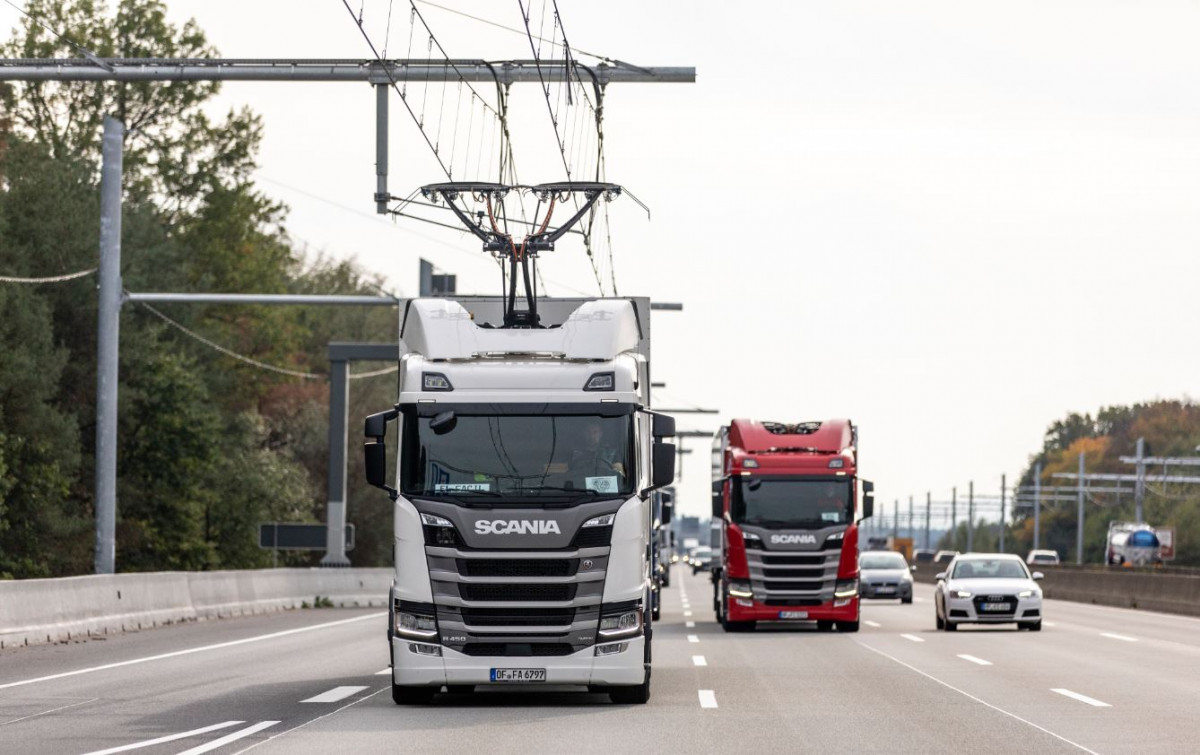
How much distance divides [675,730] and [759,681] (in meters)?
5.68

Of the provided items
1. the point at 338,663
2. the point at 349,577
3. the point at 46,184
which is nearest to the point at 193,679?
the point at 338,663

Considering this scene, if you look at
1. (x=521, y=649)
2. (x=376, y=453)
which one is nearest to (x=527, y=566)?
(x=521, y=649)

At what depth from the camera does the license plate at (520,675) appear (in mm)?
15867

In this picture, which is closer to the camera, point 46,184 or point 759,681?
point 759,681

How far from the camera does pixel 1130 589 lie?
5150 centimetres

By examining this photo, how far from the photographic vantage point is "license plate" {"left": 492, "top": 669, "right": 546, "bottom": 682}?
52.1ft

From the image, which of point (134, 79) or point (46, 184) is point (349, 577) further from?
point (134, 79)

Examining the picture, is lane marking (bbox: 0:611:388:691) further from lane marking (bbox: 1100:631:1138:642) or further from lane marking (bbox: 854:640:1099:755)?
lane marking (bbox: 1100:631:1138:642)

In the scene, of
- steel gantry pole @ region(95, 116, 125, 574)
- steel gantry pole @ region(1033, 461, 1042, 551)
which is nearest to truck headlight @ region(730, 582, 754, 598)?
steel gantry pole @ region(95, 116, 125, 574)

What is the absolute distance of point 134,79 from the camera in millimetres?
22078

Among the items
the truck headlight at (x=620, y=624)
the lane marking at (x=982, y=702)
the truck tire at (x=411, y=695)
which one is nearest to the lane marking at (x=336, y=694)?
the truck tire at (x=411, y=695)

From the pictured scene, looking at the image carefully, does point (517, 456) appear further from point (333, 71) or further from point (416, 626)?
point (333, 71)

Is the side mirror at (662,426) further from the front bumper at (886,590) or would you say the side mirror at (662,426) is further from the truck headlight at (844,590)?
the front bumper at (886,590)

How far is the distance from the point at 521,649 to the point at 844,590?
16.2 m
